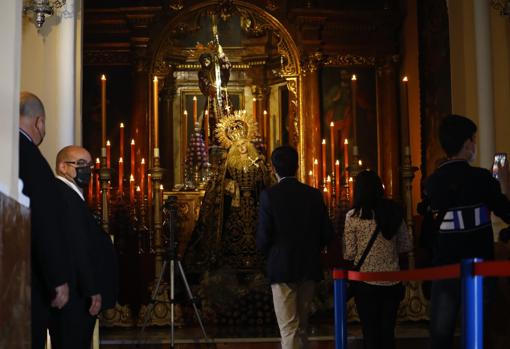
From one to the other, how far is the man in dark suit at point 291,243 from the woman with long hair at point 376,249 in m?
0.34

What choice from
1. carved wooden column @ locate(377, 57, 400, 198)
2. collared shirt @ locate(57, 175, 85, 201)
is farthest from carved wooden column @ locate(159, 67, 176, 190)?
collared shirt @ locate(57, 175, 85, 201)

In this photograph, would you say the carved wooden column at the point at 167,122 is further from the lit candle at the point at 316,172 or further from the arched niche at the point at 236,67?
the lit candle at the point at 316,172

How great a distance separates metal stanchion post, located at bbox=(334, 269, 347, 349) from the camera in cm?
604

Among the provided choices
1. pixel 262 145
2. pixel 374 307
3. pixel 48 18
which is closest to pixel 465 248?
pixel 374 307

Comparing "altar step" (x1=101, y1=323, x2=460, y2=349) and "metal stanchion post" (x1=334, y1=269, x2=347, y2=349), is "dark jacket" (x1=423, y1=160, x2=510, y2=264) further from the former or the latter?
"altar step" (x1=101, y1=323, x2=460, y2=349)

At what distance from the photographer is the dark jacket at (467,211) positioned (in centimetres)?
490

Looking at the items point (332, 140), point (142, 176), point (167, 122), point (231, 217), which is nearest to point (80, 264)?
point (231, 217)

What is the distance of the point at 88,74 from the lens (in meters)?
13.0

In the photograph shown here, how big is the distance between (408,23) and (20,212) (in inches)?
393

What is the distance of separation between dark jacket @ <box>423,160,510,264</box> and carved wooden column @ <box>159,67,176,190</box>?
8.33 meters

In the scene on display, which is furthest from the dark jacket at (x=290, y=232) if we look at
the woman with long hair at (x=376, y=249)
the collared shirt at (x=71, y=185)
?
the collared shirt at (x=71, y=185)

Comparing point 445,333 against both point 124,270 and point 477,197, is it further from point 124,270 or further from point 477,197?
point 124,270

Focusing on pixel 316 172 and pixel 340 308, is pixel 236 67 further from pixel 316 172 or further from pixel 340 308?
pixel 340 308

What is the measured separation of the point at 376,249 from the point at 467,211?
4.44 feet
